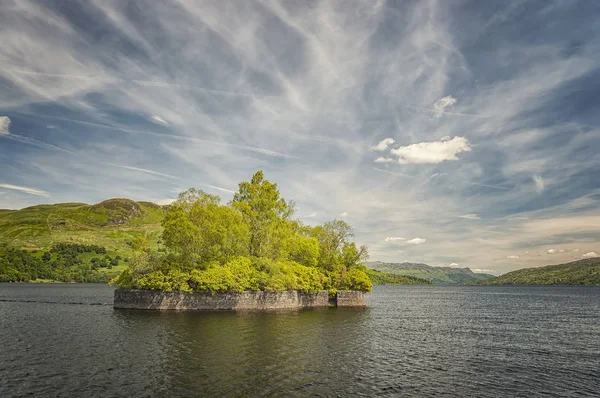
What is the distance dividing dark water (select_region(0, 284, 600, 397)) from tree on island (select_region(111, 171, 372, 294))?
52.9ft

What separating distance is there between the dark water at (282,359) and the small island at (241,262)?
15067 millimetres

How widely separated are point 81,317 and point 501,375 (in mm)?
63944

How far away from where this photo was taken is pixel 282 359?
34.2 meters

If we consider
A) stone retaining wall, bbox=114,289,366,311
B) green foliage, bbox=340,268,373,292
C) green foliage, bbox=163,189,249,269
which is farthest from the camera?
green foliage, bbox=340,268,373,292

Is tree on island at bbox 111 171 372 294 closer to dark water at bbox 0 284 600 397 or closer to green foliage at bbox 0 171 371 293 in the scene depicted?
green foliage at bbox 0 171 371 293

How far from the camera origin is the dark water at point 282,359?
26.1m

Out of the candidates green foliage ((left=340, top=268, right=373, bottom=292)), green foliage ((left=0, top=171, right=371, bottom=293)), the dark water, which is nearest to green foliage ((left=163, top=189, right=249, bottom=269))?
green foliage ((left=0, top=171, right=371, bottom=293))

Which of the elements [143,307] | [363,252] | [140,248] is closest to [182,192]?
[140,248]

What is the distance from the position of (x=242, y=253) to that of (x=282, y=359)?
186ft

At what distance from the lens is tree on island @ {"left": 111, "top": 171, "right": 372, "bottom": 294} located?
2938 inches

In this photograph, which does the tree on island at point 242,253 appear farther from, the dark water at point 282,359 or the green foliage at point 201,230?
the dark water at point 282,359

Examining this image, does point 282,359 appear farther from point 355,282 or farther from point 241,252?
point 355,282

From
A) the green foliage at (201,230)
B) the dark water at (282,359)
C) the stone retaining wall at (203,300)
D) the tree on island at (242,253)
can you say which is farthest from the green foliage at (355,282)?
the dark water at (282,359)

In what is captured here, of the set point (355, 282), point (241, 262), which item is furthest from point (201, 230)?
point (355, 282)
